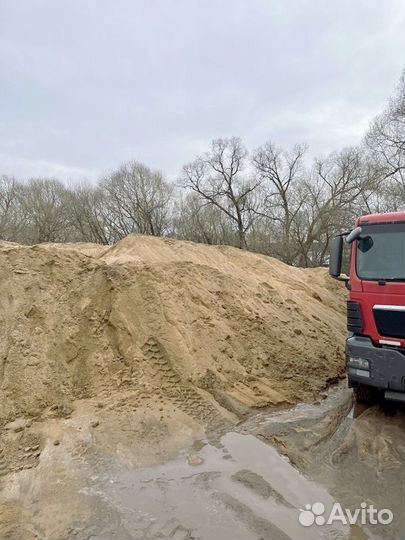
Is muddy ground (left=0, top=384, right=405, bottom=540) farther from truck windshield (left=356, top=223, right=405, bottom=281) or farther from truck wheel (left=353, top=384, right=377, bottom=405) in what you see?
truck windshield (left=356, top=223, right=405, bottom=281)

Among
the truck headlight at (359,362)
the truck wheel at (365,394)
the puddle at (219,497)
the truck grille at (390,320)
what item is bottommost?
the puddle at (219,497)

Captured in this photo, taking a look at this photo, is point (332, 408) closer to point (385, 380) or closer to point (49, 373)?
point (385, 380)

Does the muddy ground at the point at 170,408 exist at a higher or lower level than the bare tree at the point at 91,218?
lower

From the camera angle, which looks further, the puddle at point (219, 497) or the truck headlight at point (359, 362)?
the truck headlight at point (359, 362)

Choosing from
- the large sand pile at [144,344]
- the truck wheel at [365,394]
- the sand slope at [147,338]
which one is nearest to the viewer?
the truck wheel at [365,394]

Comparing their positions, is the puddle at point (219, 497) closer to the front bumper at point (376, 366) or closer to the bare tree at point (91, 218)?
the front bumper at point (376, 366)

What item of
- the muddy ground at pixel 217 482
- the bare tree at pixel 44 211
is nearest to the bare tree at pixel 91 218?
the bare tree at pixel 44 211

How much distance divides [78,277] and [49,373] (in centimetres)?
217

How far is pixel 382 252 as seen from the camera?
5.56m

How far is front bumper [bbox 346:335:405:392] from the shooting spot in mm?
4957

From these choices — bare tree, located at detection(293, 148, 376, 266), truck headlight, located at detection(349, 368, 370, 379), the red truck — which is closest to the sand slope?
truck headlight, located at detection(349, 368, 370, 379)

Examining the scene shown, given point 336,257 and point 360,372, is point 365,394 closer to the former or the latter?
point 360,372

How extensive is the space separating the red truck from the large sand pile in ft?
6.34

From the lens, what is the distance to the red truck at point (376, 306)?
5.05 metres
